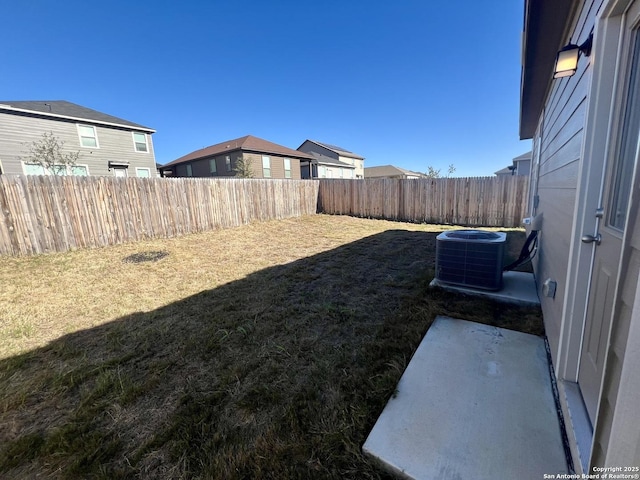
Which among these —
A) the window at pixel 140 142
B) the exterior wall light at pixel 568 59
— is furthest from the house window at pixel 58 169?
the exterior wall light at pixel 568 59

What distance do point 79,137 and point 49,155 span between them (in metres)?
1.90

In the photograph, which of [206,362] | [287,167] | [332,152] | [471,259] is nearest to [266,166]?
[287,167]

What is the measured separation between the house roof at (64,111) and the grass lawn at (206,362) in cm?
1159

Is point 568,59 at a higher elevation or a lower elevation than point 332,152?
lower

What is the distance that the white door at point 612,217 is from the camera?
111cm

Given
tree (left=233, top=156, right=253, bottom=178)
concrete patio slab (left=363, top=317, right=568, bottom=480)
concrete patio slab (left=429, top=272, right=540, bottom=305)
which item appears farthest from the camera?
tree (left=233, top=156, right=253, bottom=178)

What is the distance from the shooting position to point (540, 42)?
3.08 meters

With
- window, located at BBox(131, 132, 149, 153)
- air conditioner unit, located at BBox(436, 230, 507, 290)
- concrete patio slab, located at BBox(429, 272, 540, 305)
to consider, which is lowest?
concrete patio slab, located at BBox(429, 272, 540, 305)

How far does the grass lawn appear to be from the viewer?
138 cm

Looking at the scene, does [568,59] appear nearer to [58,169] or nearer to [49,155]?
[49,155]

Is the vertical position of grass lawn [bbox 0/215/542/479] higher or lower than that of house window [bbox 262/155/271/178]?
lower

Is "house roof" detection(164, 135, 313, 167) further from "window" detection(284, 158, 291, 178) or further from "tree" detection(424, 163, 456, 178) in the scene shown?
"tree" detection(424, 163, 456, 178)

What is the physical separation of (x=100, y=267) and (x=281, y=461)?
5090 millimetres

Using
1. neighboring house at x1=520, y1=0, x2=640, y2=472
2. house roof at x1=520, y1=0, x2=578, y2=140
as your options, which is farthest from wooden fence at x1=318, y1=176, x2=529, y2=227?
neighboring house at x1=520, y1=0, x2=640, y2=472
